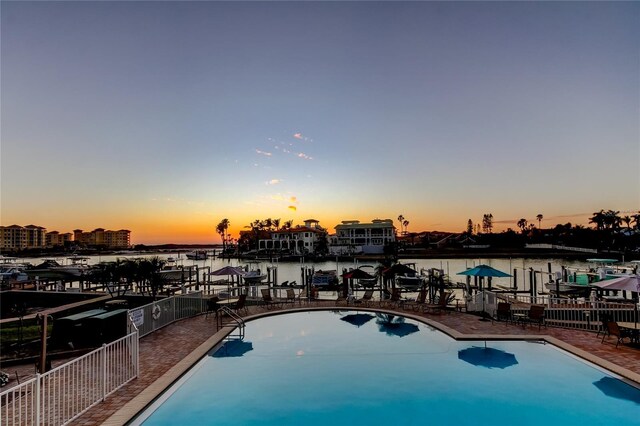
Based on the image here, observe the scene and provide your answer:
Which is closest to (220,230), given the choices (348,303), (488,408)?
(348,303)

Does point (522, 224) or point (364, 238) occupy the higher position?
point (522, 224)

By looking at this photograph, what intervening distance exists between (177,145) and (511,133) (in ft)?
73.2

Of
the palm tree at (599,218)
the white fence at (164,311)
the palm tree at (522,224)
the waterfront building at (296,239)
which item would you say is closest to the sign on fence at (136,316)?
the white fence at (164,311)

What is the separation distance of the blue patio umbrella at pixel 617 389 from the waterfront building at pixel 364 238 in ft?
312

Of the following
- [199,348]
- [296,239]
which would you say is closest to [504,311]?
[199,348]

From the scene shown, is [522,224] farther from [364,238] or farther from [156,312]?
[156,312]

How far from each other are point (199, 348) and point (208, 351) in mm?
321

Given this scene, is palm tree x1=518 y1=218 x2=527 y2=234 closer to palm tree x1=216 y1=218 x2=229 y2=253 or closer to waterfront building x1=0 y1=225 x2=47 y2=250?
palm tree x1=216 y1=218 x2=229 y2=253

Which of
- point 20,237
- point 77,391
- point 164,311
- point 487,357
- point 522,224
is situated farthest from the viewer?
point 20,237

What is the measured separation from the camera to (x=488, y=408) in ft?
27.5

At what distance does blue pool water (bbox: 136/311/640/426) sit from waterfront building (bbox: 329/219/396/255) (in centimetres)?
9237

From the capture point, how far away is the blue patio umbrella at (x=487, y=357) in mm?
10852

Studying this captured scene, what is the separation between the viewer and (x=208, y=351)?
456 inches

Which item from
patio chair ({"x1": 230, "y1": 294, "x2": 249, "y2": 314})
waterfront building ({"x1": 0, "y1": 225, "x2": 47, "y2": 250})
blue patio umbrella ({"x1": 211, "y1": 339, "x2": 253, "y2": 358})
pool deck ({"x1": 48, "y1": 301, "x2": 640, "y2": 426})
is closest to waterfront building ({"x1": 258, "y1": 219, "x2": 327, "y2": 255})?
patio chair ({"x1": 230, "y1": 294, "x2": 249, "y2": 314})
